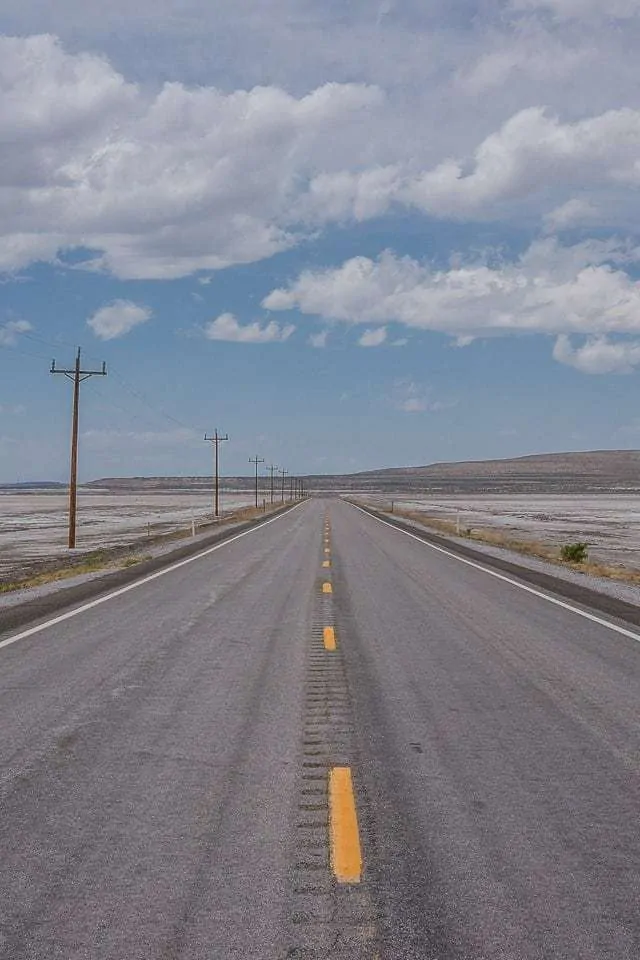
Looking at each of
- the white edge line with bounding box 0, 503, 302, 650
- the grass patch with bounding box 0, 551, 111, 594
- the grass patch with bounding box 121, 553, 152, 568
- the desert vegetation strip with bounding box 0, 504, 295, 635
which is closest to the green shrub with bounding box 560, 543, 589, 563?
the white edge line with bounding box 0, 503, 302, 650

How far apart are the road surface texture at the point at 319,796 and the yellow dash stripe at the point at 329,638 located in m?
0.06

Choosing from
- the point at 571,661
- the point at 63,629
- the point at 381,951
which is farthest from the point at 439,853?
the point at 63,629

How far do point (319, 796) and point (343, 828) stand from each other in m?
0.62

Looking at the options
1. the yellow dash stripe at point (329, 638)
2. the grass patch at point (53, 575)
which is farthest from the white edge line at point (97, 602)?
the yellow dash stripe at point (329, 638)

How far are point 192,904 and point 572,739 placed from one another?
→ 155 inches

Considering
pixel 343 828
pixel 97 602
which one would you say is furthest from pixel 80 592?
pixel 343 828

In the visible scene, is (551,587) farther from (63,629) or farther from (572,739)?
(572,739)

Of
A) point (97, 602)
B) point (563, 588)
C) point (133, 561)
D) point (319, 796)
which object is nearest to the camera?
point (319, 796)

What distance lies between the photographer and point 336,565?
2442 cm

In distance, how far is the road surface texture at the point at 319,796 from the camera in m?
4.28

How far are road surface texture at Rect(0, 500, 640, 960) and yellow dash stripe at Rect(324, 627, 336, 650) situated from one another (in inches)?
2.5

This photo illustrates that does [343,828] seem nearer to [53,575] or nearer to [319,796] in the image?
Result: [319,796]

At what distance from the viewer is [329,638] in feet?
41.0

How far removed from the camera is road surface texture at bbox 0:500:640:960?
428cm
